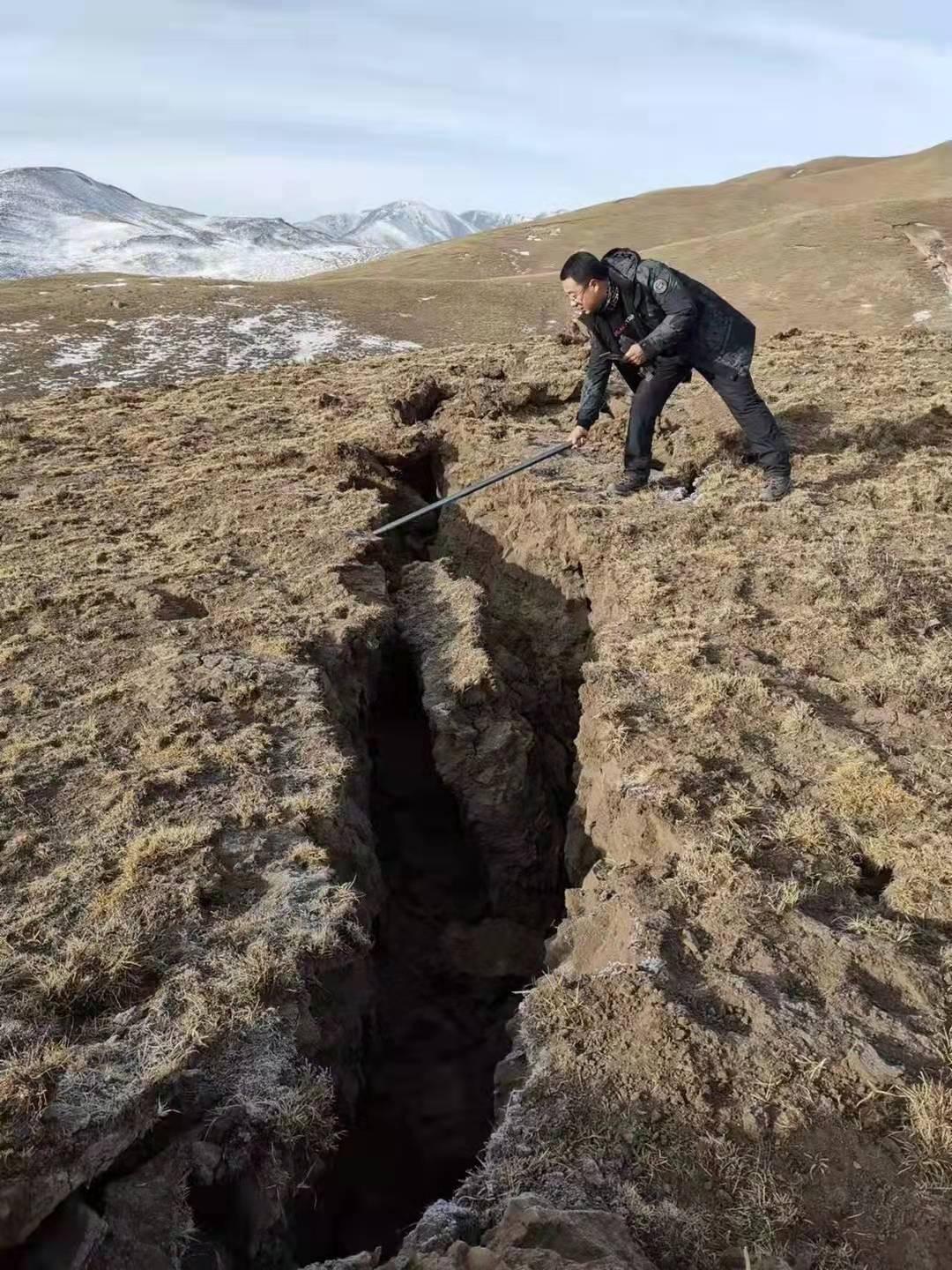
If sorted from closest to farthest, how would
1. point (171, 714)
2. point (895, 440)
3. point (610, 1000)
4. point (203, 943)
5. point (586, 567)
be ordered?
point (610, 1000) < point (203, 943) < point (171, 714) < point (586, 567) < point (895, 440)

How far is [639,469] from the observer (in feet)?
26.8

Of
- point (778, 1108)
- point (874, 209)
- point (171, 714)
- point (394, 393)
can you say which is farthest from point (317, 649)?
point (874, 209)

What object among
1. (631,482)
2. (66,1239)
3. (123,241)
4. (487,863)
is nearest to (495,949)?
(487,863)

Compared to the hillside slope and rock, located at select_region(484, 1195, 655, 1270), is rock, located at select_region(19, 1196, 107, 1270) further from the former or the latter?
the hillside slope

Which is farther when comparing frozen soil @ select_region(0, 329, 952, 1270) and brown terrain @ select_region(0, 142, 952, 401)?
brown terrain @ select_region(0, 142, 952, 401)

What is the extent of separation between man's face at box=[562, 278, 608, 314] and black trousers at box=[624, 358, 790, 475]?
2.62 ft

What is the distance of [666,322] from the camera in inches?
263

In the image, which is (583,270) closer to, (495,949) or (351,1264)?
(495,949)

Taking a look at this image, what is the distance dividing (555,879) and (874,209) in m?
46.0

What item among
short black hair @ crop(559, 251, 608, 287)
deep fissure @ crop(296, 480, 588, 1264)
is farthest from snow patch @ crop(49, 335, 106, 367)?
short black hair @ crop(559, 251, 608, 287)

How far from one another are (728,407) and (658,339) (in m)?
1.31

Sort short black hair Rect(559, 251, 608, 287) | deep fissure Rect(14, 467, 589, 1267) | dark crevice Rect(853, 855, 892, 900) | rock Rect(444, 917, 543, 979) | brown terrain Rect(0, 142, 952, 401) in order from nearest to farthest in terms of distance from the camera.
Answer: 1. deep fissure Rect(14, 467, 589, 1267)
2. dark crevice Rect(853, 855, 892, 900)
3. rock Rect(444, 917, 543, 979)
4. short black hair Rect(559, 251, 608, 287)
5. brown terrain Rect(0, 142, 952, 401)

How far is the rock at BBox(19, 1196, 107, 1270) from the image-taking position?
2.67 m

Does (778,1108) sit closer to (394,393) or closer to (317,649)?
(317,649)
